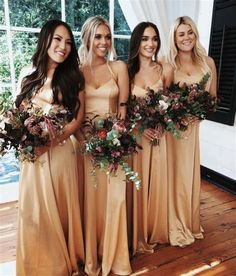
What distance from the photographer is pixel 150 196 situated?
2.23 metres

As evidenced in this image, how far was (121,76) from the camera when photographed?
1.90m

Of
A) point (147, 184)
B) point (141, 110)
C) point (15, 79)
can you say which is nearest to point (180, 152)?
point (147, 184)

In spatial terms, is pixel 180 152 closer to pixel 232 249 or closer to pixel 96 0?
pixel 232 249

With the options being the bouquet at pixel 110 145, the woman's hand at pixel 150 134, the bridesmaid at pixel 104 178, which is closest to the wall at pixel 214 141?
the woman's hand at pixel 150 134

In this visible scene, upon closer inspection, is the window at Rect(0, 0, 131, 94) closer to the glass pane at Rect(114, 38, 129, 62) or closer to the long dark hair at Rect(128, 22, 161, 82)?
the glass pane at Rect(114, 38, 129, 62)

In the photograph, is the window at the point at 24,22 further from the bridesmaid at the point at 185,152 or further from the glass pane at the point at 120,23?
the bridesmaid at the point at 185,152

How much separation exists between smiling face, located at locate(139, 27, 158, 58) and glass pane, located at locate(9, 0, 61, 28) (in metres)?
1.37

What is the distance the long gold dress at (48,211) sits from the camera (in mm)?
1725

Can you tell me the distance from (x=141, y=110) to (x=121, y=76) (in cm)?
27

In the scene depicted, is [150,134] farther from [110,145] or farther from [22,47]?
[22,47]

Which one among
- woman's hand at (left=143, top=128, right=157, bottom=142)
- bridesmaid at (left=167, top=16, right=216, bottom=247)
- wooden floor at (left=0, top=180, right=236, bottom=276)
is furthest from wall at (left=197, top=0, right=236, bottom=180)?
woman's hand at (left=143, top=128, right=157, bottom=142)

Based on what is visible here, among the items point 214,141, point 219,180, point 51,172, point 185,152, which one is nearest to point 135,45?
point 185,152

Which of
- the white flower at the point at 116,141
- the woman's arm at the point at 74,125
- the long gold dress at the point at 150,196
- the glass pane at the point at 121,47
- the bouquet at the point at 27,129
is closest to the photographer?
the bouquet at the point at 27,129

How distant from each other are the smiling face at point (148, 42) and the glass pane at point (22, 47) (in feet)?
4.66
